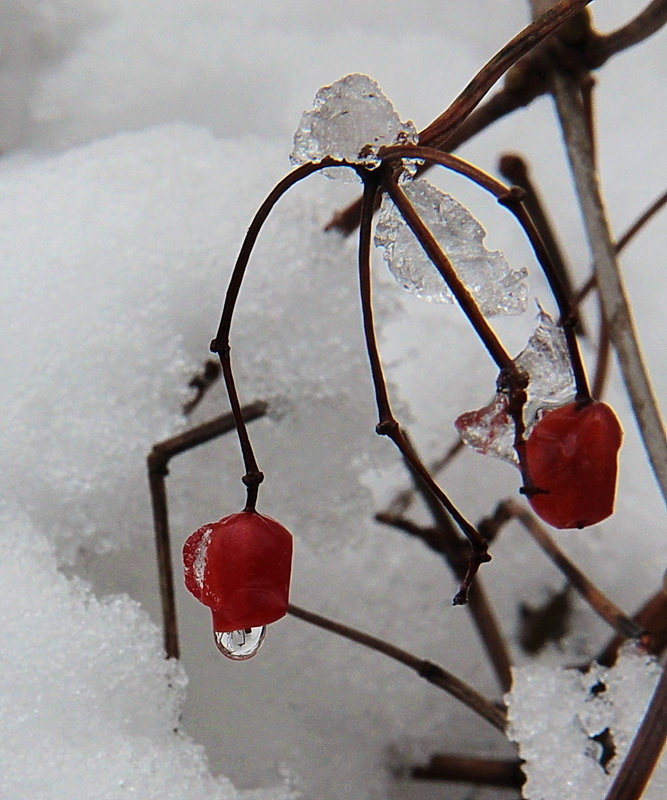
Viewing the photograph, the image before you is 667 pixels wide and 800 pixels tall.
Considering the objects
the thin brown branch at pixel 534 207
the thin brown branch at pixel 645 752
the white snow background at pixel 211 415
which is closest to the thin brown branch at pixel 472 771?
the white snow background at pixel 211 415

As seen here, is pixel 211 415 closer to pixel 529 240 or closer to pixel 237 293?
pixel 237 293

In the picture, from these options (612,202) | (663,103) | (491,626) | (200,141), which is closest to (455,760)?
(491,626)

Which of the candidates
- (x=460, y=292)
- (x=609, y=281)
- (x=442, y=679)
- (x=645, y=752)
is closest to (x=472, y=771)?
(x=442, y=679)

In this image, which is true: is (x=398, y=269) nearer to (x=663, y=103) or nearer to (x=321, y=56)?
(x=321, y=56)

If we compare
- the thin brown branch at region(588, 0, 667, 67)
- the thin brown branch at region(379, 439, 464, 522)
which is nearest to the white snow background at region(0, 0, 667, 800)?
the thin brown branch at region(379, 439, 464, 522)

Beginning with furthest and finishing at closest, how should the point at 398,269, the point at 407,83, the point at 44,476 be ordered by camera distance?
the point at 407,83, the point at 44,476, the point at 398,269

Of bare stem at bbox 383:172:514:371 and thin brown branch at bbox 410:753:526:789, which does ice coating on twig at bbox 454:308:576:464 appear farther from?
thin brown branch at bbox 410:753:526:789
